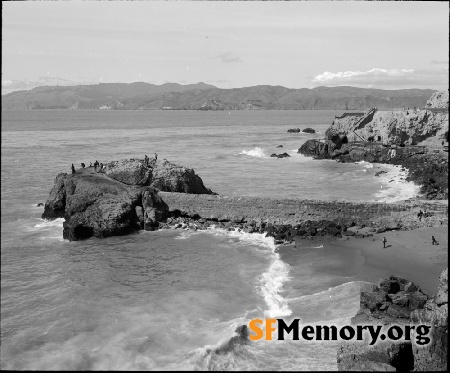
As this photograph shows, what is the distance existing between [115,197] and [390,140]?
3905 centimetres

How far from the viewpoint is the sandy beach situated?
619 inches

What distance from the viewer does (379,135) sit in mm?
54594

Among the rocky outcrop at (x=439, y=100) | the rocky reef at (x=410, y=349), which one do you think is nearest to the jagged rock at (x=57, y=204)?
the rocky reef at (x=410, y=349)

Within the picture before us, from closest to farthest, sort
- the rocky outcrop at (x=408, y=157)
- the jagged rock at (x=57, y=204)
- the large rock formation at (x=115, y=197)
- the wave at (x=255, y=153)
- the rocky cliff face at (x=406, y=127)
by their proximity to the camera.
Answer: the large rock formation at (x=115, y=197)
the jagged rock at (x=57, y=204)
the rocky outcrop at (x=408, y=157)
the rocky cliff face at (x=406, y=127)
the wave at (x=255, y=153)

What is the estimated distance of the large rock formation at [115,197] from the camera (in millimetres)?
20922

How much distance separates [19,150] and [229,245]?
43.8 metres

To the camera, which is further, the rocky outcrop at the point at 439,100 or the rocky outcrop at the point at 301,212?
the rocky outcrop at the point at 439,100

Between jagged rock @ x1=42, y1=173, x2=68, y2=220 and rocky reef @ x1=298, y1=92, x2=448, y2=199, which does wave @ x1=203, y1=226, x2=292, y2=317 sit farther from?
rocky reef @ x1=298, y1=92, x2=448, y2=199

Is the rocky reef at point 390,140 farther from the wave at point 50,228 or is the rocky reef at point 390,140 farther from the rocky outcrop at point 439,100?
the wave at point 50,228

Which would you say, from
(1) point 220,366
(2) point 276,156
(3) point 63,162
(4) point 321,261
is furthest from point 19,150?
(1) point 220,366

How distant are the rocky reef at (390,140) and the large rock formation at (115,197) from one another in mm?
23716

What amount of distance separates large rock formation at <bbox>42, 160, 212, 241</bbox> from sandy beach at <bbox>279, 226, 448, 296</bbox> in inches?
288

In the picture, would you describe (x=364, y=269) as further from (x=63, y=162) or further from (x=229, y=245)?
(x=63, y=162)

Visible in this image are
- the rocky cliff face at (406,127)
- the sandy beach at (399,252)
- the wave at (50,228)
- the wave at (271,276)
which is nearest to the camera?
the wave at (271,276)
